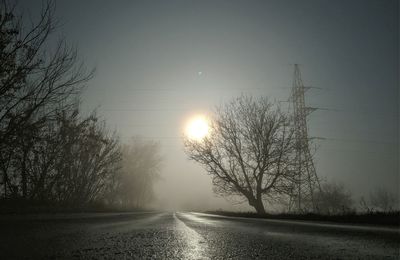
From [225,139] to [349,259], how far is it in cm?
2512

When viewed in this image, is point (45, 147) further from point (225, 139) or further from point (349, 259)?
point (349, 259)

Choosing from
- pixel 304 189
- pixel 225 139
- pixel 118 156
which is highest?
pixel 225 139

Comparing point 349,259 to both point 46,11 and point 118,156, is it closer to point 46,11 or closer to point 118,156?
point 46,11

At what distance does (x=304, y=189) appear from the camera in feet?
82.5

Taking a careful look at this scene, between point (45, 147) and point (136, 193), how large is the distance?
39.6 metres

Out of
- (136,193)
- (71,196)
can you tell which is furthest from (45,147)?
(136,193)

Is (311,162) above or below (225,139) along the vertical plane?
below

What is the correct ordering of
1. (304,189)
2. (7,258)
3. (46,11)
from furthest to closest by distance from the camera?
(304,189) < (46,11) < (7,258)

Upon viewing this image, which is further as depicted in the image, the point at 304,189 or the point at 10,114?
the point at 304,189

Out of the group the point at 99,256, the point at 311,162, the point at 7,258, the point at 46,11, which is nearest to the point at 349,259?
the point at 99,256

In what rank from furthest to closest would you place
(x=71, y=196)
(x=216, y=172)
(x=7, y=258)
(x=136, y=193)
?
(x=136, y=193), (x=216, y=172), (x=71, y=196), (x=7, y=258)

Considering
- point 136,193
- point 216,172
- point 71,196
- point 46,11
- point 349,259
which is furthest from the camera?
point 136,193

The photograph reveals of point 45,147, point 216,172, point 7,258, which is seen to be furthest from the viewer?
point 216,172

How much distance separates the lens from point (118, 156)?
2594 cm
